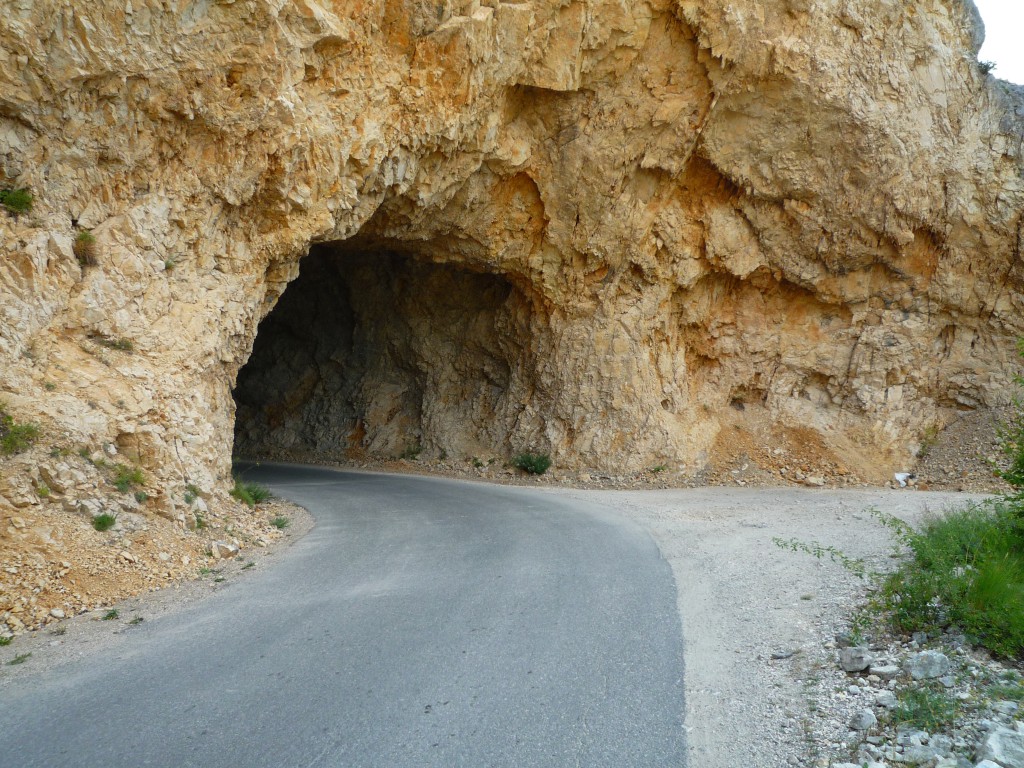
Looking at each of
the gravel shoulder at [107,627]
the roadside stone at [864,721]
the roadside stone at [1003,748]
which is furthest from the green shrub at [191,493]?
the roadside stone at [1003,748]

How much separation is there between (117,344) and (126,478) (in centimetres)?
207

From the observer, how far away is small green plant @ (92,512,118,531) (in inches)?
259

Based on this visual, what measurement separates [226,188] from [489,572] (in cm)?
756

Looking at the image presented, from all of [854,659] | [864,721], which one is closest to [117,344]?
[854,659]

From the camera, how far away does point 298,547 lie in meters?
8.25

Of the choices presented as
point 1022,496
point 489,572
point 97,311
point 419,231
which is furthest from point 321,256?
point 1022,496

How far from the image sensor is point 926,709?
11.2 feet

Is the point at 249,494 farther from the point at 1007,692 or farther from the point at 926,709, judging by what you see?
the point at 1007,692

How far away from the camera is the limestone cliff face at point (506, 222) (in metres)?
8.25

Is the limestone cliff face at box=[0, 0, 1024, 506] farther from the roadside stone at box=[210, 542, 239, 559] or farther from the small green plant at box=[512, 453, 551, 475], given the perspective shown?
the roadside stone at box=[210, 542, 239, 559]

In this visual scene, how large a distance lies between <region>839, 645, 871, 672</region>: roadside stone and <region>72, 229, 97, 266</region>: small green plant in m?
9.24

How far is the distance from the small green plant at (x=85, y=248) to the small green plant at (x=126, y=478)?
284 cm

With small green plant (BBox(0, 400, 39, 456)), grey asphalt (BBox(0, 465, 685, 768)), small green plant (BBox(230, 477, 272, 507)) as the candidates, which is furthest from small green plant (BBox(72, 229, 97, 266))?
grey asphalt (BBox(0, 465, 685, 768))

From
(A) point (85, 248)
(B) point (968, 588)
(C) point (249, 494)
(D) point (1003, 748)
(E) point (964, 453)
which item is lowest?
(C) point (249, 494)
